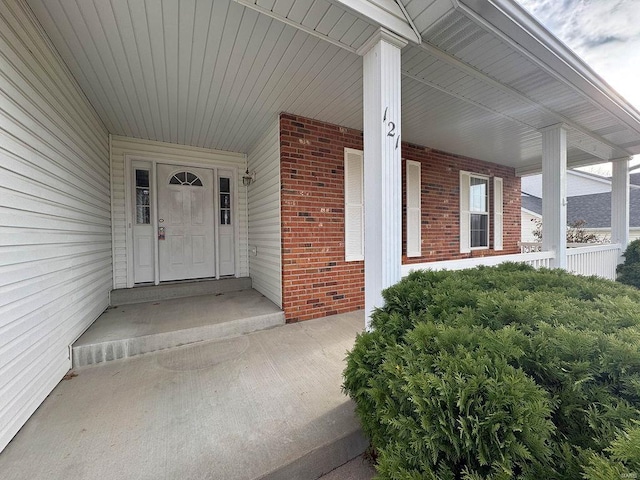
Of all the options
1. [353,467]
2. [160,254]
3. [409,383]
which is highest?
[160,254]

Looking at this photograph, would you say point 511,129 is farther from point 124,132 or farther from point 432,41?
point 124,132

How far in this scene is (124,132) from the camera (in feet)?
13.6

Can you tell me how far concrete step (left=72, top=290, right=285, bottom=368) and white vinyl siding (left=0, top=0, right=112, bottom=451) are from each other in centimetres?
20

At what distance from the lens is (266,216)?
14.0 feet

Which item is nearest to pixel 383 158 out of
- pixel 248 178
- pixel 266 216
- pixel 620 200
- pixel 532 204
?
pixel 266 216

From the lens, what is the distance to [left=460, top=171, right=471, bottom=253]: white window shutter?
18.7ft

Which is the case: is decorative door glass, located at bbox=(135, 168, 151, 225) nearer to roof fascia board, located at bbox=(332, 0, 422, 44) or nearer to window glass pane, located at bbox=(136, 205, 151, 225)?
window glass pane, located at bbox=(136, 205, 151, 225)

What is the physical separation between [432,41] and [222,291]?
4474mm

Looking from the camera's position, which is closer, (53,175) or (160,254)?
(53,175)

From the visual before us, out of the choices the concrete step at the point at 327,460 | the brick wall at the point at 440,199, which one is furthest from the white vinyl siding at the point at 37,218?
the brick wall at the point at 440,199

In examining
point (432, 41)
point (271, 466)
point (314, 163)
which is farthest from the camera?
point (314, 163)

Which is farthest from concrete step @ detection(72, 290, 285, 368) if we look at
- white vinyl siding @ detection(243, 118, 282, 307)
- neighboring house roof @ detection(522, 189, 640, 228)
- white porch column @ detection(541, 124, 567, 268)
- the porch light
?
neighboring house roof @ detection(522, 189, 640, 228)

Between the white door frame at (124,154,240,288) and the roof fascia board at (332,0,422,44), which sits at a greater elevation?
the roof fascia board at (332,0,422,44)

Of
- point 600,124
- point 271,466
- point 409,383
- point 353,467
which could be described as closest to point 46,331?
point 271,466
